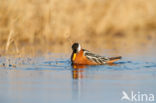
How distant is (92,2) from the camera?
70.1 ft

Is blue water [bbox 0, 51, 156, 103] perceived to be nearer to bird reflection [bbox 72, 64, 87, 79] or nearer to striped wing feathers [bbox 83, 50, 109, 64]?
bird reflection [bbox 72, 64, 87, 79]

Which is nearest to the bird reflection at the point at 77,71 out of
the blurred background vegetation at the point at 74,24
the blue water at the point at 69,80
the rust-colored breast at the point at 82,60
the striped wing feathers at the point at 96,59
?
the blue water at the point at 69,80

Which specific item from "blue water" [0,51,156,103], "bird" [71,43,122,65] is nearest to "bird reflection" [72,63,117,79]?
"blue water" [0,51,156,103]

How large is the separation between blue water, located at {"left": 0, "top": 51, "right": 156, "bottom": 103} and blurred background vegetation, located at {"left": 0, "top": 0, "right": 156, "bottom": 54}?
2.02 meters

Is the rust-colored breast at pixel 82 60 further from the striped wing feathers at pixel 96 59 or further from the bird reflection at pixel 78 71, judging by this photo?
the bird reflection at pixel 78 71

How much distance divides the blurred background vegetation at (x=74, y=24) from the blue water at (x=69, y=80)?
202 cm

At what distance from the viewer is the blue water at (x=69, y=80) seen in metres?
10.4

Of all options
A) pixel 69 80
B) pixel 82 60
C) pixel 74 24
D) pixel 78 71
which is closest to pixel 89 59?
pixel 82 60

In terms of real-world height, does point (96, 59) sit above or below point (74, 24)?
below

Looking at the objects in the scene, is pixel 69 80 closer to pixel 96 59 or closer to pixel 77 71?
pixel 77 71

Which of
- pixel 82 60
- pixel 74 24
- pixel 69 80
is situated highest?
pixel 74 24

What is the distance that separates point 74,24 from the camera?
788 inches

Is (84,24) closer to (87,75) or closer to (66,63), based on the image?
(66,63)

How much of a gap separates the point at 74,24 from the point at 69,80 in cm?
797
